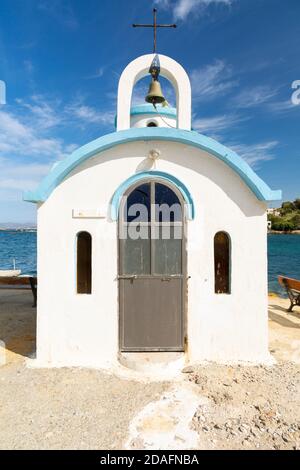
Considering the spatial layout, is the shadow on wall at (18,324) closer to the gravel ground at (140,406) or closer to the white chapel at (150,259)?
the gravel ground at (140,406)

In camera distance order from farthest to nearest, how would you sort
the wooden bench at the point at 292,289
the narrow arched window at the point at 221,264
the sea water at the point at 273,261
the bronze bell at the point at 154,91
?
the sea water at the point at 273,261 → the wooden bench at the point at 292,289 → the bronze bell at the point at 154,91 → the narrow arched window at the point at 221,264

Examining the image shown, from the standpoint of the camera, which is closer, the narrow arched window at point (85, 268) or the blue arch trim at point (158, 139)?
the blue arch trim at point (158, 139)

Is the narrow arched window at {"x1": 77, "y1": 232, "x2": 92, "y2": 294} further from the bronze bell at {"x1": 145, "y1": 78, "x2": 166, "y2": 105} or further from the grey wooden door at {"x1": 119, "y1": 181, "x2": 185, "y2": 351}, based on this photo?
the bronze bell at {"x1": 145, "y1": 78, "x2": 166, "y2": 105}

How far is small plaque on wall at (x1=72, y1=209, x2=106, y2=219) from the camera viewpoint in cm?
543

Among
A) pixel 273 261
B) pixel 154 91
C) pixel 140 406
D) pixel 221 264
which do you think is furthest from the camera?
pixel 273 261

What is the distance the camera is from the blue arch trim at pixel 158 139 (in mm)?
5320

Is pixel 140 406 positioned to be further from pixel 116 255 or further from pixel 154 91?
pixel 154 91

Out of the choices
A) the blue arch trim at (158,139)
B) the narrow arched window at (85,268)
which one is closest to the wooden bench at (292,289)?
the blue arch trim at (158,139)

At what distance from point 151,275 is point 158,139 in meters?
2.65

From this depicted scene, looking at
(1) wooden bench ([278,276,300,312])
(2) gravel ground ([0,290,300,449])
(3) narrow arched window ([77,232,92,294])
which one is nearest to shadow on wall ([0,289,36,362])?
(2) gravel ground ([0,290,300,449])

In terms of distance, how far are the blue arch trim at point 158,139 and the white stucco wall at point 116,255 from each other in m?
0.15

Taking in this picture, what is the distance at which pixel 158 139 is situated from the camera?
5.42 metres

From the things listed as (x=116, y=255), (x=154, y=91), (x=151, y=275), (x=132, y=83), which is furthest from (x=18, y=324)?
(x=154, y=91)
